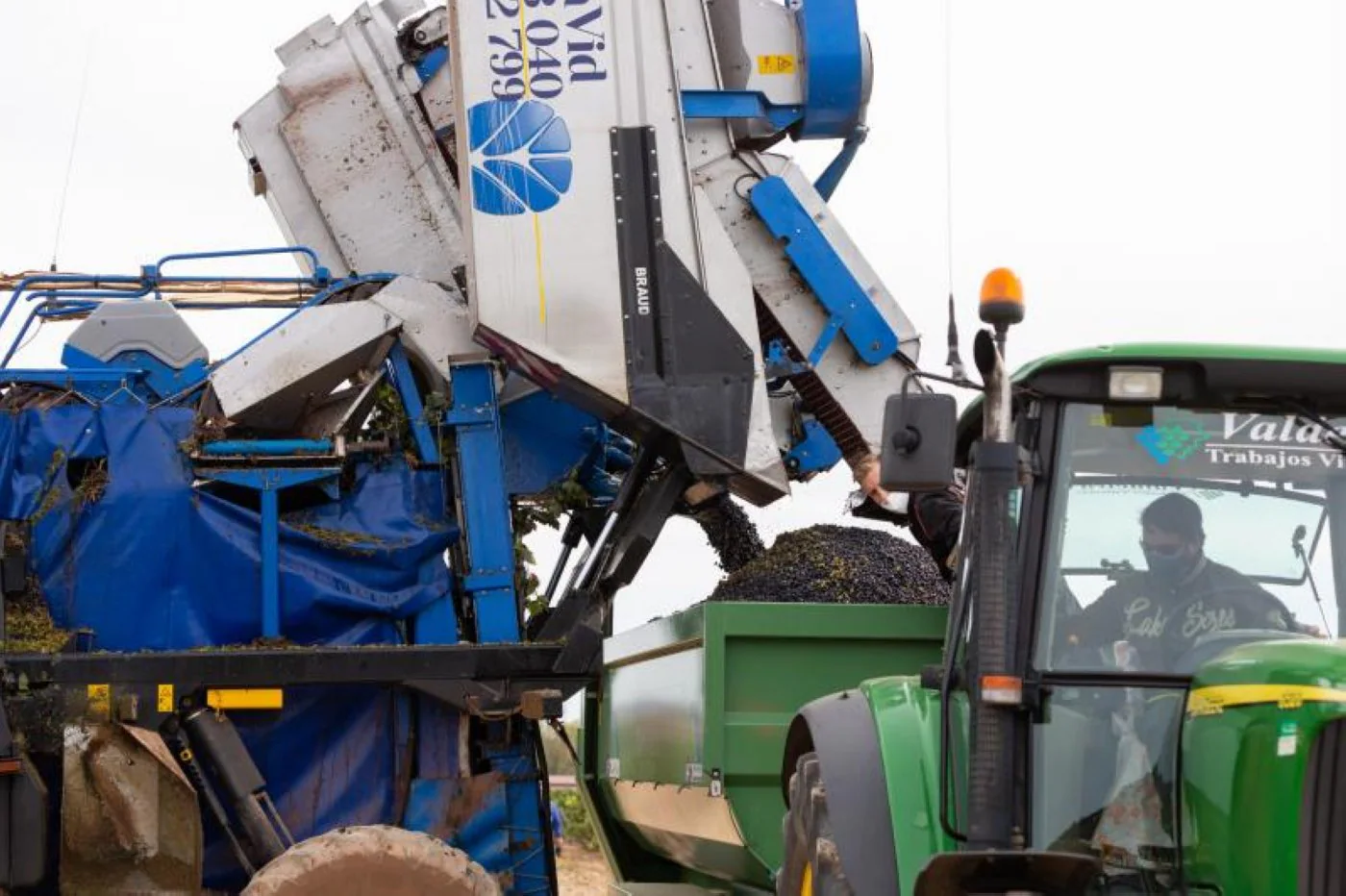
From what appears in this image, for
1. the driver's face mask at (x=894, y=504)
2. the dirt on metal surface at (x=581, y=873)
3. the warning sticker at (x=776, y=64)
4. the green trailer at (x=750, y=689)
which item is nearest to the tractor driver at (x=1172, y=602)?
the green trailer at (x=750, y=689)

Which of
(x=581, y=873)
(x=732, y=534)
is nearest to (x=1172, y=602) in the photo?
(x=732, y=534)

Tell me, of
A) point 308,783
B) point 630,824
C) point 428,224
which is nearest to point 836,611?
point 630,824

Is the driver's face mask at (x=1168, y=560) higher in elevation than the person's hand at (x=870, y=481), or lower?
higher

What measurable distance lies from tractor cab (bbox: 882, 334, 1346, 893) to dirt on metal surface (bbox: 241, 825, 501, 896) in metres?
3.73

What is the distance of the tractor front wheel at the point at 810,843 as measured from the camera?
218 inches

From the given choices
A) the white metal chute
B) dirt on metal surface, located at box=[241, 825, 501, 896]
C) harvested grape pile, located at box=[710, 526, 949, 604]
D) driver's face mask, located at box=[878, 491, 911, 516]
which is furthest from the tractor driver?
driver's face mask, located at box=[878, 491, 911, 516]

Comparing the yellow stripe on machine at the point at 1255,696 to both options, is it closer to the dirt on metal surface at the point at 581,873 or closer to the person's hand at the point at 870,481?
the person's hand at the point at 870,481

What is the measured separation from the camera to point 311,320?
974cm

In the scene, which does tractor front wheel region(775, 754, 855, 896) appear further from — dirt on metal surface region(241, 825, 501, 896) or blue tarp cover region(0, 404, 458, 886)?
blue tarp cover region(0, 404, 458, 886)

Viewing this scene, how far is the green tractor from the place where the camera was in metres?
4.77

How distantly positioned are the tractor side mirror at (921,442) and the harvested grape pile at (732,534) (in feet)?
17.5

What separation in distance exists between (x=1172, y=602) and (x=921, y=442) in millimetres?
783

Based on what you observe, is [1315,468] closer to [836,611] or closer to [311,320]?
[836,611]

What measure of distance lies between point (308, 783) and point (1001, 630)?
5120 mm
